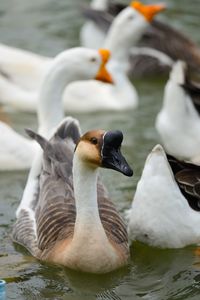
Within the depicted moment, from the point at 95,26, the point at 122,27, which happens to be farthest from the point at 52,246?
the point at 95,26

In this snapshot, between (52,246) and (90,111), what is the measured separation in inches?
156

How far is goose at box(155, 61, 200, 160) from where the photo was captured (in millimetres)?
8914

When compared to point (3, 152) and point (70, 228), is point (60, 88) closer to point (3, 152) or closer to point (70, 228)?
point (3, 152)

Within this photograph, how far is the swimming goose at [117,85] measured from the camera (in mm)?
10559

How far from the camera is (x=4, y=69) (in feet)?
35.0

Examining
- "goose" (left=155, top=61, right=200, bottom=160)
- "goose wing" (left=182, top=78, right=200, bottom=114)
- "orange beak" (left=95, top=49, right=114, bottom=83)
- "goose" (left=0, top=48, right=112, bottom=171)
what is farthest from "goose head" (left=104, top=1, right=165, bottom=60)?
"goose wing" (left=182, top=78, right=200, bottom=114)

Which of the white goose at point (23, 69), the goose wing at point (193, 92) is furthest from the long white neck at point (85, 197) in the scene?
the white goose at point (23, 69)

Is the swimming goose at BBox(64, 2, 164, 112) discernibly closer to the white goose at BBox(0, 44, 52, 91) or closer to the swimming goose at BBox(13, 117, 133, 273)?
the white goose at BBox(0, 44, 52, 91)

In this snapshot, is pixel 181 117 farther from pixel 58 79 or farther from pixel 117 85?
pixel 117 85

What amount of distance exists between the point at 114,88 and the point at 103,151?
187 inches

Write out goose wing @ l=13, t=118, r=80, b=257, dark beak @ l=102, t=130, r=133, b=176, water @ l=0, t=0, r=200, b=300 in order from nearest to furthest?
1. dark beak @ l=102, t=130, r=133, b=176
2. water @ l=0, t=0, r=200, b=300
3. goose wing @ l=13, t=118, r=80, b=257

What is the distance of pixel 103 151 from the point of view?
6.08 meters

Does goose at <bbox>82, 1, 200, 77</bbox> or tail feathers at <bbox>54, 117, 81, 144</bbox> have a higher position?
tail feathers at <bbox>54, 117, 81, 144</bbox>

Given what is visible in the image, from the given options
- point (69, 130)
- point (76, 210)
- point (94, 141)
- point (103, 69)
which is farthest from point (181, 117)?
point (94, 141)
